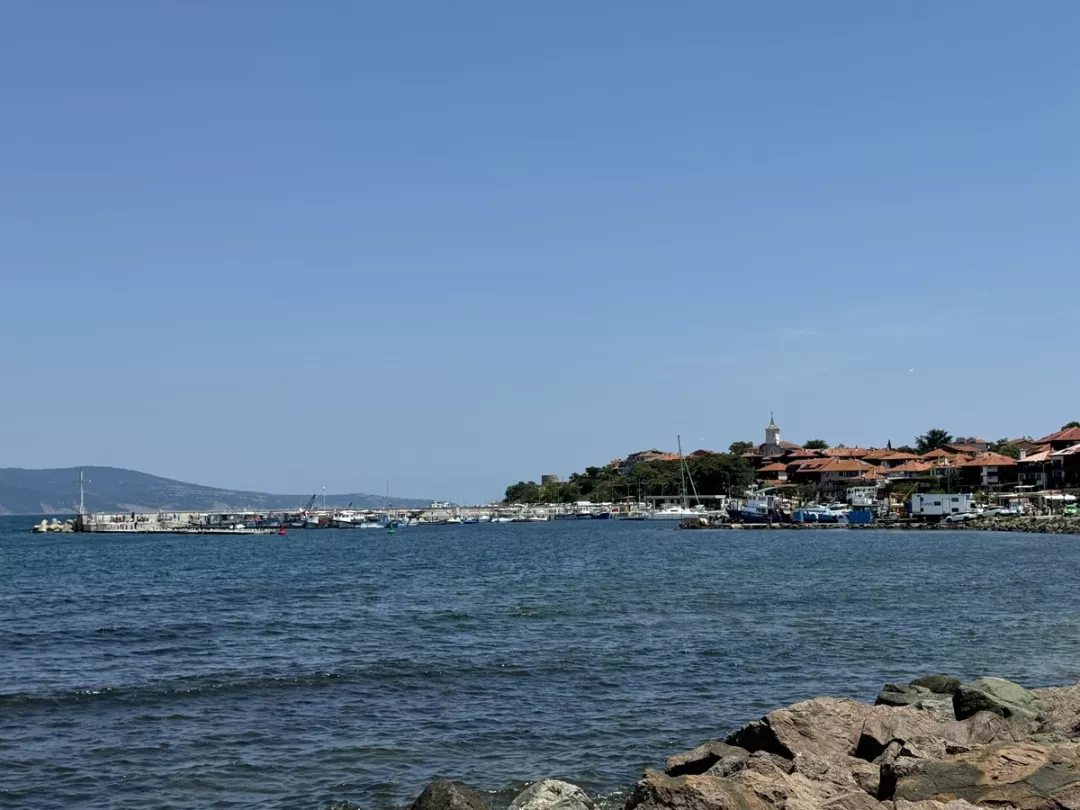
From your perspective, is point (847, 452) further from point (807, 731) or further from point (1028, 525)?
point (807, 731)

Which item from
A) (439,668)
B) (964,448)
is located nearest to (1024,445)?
(964,448)

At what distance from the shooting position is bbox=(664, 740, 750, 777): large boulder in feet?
44.2

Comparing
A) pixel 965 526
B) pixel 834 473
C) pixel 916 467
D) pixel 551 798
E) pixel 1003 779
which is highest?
pixel 916 467

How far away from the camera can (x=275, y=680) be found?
2312 centimetres

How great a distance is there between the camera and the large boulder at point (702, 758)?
13.5 m

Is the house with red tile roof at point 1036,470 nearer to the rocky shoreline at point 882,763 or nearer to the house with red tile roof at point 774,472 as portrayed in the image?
the house with red tile roof at point 774,472

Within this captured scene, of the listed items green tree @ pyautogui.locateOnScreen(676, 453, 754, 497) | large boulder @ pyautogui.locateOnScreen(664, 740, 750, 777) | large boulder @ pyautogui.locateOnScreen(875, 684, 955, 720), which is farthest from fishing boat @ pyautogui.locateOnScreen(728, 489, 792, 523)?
large boulder @ pyautogui.locateOnScreen(664, 740, 750, 777)

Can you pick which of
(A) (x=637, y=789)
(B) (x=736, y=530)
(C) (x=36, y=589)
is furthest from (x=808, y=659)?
(B) (x=736, y=530)

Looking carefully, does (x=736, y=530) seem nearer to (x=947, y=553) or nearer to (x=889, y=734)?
(x=947, y=553)

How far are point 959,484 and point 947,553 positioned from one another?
76.9 metres

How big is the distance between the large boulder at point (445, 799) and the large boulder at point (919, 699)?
759 cm

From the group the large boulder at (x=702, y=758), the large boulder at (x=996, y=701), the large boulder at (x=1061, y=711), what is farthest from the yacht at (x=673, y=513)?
the large boulder at (x=702, y=758)

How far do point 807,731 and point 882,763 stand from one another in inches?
88.1

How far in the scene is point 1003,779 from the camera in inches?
374
